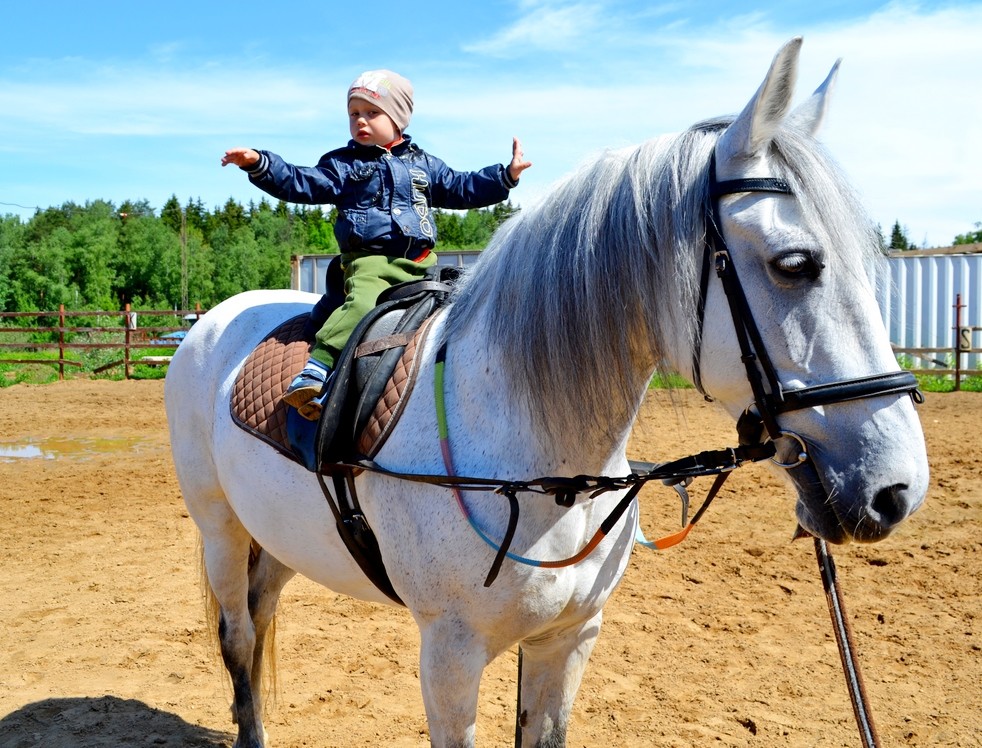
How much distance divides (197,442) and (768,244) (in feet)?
8.33

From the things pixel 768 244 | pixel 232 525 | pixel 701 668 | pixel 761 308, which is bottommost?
pixel 701 668

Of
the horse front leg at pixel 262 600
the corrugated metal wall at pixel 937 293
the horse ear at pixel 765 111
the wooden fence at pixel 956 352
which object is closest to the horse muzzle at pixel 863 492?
the horse ear at pixel 765 111

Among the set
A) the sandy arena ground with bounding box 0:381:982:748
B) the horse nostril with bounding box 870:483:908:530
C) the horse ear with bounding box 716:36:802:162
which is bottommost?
the sandy arena ground with bounding box 0:381:982:748

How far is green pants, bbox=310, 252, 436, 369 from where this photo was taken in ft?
7.89

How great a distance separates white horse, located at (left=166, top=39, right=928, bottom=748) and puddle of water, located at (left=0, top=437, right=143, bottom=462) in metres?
7.77

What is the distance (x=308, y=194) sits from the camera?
2.63m

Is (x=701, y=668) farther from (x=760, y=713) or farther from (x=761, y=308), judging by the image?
(x=761, y=308)

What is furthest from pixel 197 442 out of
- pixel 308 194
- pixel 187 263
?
pixel 187 263

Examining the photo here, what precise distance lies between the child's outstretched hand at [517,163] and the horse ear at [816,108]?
42.8 inches

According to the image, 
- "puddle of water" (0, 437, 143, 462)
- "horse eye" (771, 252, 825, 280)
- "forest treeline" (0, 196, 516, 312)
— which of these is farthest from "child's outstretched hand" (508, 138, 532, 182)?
"forest treeline" (0, 196, 516, 312)

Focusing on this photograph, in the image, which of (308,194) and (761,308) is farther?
(308,194)

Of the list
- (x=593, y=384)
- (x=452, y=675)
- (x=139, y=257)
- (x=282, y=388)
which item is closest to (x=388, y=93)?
(x=282, y=388)

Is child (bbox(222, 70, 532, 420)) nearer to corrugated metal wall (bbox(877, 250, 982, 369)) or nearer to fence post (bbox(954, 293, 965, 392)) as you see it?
fence post (bbox(954, 293, 965, 392))

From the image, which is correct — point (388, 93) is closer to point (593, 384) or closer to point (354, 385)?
point (354, 385)
